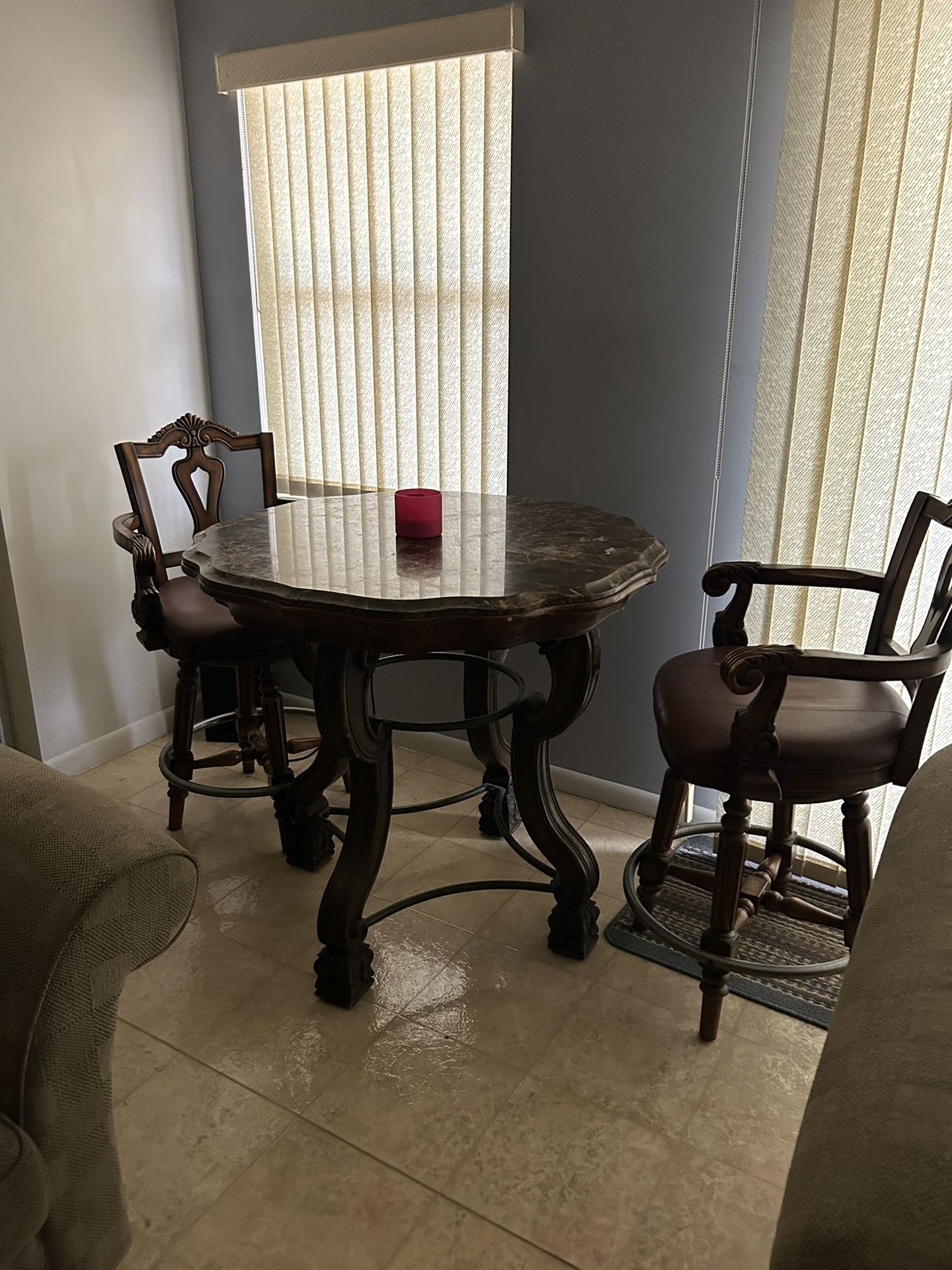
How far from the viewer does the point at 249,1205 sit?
1471mm

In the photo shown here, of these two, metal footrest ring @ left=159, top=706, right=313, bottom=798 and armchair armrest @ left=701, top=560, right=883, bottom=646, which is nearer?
armchair armrest @ left=701, top=560, right=883, bottom=646

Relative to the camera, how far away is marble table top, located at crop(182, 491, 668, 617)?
153 cm

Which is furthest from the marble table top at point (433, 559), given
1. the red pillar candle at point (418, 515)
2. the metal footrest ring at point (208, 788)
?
the metal footrest ring at point (208, 788)

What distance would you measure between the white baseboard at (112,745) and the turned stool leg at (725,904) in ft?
6.46

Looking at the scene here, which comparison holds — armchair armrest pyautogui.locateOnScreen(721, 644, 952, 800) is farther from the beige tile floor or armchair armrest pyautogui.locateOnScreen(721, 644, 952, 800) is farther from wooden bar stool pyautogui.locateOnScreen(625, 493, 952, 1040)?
the beige tile floor

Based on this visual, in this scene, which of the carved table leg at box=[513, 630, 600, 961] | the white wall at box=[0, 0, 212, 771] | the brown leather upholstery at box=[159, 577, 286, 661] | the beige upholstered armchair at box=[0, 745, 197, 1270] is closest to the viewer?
the beige upholstered armchair at box=[0, 745, 197, 1270]

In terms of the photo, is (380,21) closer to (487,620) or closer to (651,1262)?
(487,620)

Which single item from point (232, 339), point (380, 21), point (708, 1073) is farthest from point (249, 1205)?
point (380, 21)

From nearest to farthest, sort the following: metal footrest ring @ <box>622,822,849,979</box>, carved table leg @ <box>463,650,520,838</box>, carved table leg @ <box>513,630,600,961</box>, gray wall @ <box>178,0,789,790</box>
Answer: metal footrest ring @ <box>622,822,849,979</box>
carved table leg @ <box>513,630,600,961</box>
gray wall @ <box>178,0,789,790</box>
carved table leg @ <box>463,650,520,838</box>

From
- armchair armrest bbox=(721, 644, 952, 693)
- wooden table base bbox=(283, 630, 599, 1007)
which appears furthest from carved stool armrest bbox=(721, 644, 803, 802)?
wooden table base bbox=(283, 630, 599, 1007)

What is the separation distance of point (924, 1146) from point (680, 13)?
2.24 metres

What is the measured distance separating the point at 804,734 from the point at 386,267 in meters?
1.80

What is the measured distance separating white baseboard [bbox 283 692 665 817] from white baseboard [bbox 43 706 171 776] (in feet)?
2.69

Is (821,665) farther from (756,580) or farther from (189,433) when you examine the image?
(189,433)
